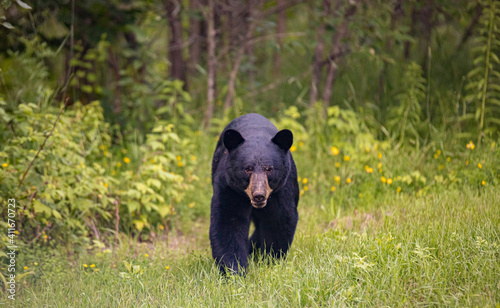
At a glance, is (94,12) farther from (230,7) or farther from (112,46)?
(230,7)

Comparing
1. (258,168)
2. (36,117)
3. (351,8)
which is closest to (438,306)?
(258,168)

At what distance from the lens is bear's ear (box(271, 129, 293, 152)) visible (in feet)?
9.99

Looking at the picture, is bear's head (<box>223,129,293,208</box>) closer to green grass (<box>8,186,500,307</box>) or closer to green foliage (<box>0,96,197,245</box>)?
green grass (<box>8,186,500,307</box>)

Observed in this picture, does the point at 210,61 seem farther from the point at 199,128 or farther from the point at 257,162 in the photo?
the point at 257,162

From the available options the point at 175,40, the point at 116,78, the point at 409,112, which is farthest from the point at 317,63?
the point at 116,78

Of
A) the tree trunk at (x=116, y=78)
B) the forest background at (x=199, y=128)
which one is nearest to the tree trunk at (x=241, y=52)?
the forest background at (x=199, y=128)

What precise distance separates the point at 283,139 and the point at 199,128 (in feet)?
10.5

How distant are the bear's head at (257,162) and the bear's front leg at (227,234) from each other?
0.23 meters

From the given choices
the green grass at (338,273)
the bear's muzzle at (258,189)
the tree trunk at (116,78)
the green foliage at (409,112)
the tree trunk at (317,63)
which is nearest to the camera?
the green grass at (338,273)

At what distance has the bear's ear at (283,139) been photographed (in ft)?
9.99

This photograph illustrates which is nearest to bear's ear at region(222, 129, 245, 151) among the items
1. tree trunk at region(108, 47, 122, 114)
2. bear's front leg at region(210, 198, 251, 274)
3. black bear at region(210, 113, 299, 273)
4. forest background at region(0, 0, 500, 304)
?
black bear at region(210, 113, 299, 273)

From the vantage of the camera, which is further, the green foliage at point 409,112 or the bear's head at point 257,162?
the green foliage at point 409,112

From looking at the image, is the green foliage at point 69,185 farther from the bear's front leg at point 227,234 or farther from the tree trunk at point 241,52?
the tree trunk at point 241,52

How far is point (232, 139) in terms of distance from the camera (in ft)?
10.2
